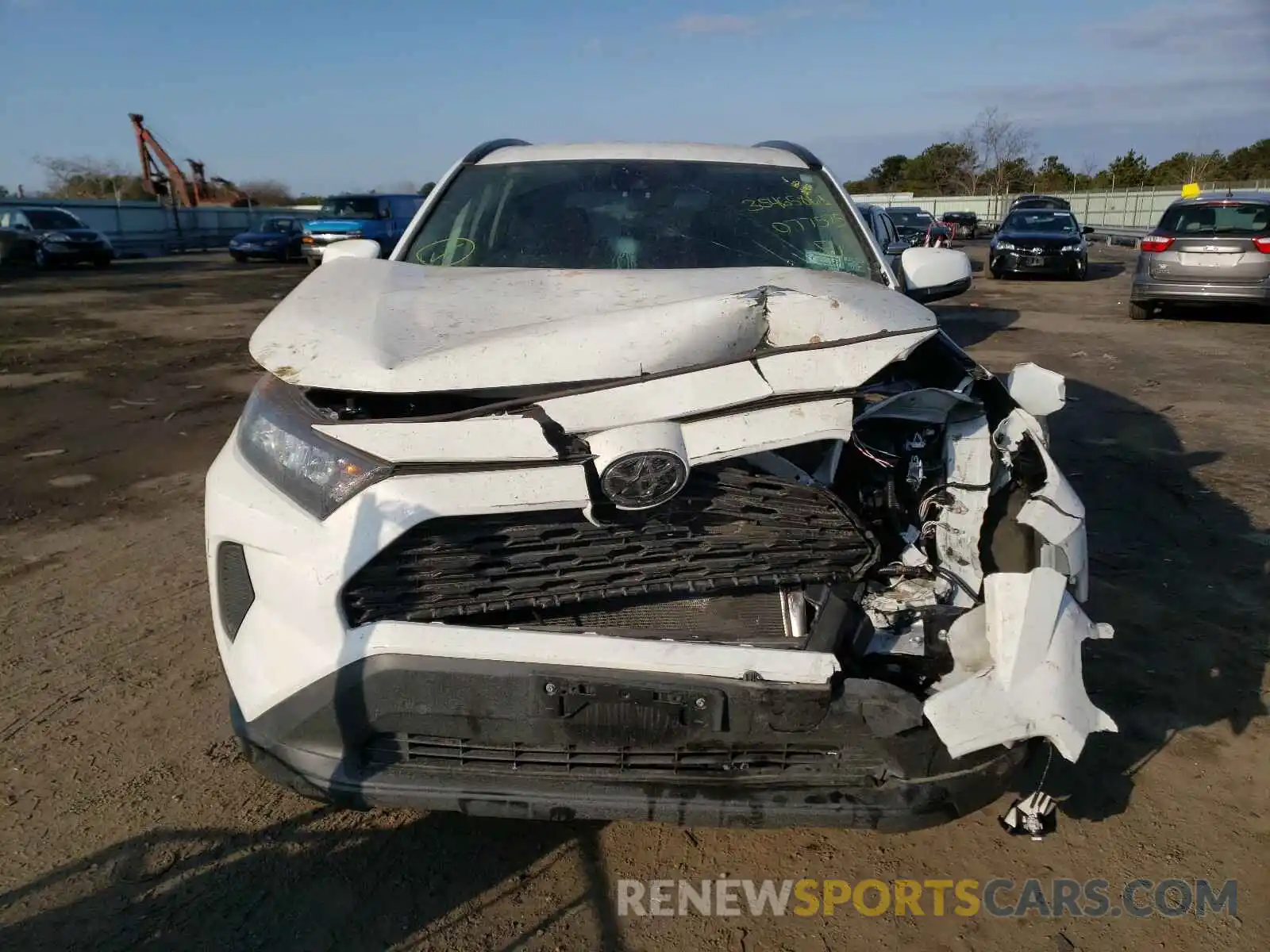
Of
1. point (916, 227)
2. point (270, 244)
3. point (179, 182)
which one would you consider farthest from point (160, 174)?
point (916, 227)

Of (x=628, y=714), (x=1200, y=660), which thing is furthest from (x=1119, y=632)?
(x=628, y=714)

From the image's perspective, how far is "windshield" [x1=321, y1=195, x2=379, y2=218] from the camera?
2058 centimetres

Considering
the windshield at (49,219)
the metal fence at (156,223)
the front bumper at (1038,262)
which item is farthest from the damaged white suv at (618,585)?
the metal fence at (156,223)

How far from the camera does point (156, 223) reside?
102 ft

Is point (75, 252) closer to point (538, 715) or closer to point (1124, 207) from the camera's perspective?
point (538, 715)

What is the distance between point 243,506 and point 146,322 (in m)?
12.1

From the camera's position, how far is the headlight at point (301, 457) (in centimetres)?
Answer: 201

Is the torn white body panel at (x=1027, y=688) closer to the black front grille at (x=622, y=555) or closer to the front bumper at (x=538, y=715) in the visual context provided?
the front bumper at (x=538, y=715)

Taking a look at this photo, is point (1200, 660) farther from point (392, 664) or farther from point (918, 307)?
point (392, 664)

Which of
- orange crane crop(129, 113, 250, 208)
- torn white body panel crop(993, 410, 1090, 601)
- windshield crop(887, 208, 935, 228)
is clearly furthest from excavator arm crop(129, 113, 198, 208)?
torn white body panel crop(993, 410, 1090, 601)

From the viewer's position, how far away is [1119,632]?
145 inches

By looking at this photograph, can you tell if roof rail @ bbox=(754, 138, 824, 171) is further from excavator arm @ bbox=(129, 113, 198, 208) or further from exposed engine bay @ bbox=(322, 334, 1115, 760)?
excavator arm @ bbox=(129, 113, 198, 208)

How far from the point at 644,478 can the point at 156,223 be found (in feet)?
113

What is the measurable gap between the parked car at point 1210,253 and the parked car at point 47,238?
22058 mm
